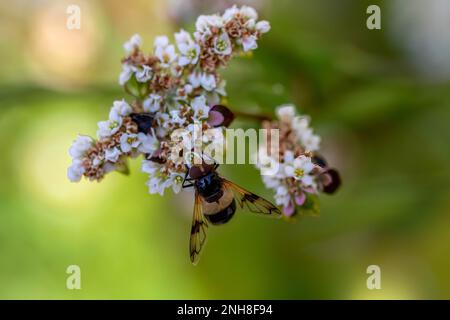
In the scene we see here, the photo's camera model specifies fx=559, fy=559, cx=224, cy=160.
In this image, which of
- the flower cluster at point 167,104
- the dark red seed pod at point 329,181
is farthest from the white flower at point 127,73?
the dark red seed pod at point 329,181

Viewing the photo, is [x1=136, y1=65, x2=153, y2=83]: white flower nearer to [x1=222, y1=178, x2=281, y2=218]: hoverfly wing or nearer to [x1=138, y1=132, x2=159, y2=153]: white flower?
[x1=138, y1=132, x2=159, y2=153]: white flower

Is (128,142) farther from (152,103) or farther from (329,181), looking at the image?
(329,181)

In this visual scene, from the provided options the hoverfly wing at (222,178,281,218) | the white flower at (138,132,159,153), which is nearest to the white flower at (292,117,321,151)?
the hoverfly wing at (222,178,281,218)

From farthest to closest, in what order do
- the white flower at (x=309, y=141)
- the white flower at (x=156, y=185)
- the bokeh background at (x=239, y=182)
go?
the bokeh background at (x=239, y=182) < the white flower at (x=309, y=141) < the white flower at (x=156, y=185)

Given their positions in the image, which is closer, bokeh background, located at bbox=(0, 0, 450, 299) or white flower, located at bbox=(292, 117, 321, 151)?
white flower, located at bbox=(292, 117, 321, 151)

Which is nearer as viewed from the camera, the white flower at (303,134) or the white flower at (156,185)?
the white flower at (156,185)

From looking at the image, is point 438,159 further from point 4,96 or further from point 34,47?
point 34,47

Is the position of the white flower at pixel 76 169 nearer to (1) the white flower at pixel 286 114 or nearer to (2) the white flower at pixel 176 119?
(2) the white flower at pixel 176 119
